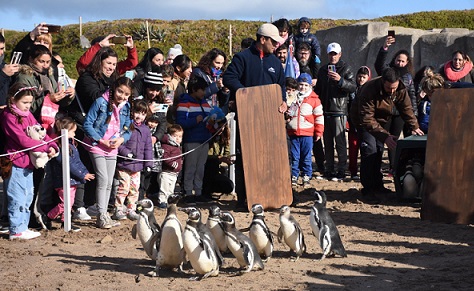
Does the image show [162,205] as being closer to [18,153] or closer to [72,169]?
[72,169]

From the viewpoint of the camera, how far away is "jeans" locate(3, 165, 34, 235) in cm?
856

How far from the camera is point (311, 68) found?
48.2 ft

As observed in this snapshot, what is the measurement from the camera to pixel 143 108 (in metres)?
9.88

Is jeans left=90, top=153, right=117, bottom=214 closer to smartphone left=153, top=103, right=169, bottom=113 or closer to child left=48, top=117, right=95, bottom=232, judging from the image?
child left=48, top=117, right=95, bottom=232

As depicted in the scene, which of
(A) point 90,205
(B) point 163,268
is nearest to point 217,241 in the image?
(B) point 163,268

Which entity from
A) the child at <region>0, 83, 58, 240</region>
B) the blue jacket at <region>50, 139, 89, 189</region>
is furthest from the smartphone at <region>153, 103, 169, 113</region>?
the child at <region>0, 83, 58, 240</region>

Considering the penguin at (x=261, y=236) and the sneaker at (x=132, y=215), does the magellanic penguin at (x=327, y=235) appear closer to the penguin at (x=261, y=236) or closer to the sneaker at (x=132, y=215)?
the penguin at (x=261, y=236)

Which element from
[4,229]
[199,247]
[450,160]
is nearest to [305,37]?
[450,160]

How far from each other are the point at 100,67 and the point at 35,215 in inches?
74.5

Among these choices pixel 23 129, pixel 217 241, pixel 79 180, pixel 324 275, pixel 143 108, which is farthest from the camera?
pixel 143 108

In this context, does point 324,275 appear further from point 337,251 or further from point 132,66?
point 132,66

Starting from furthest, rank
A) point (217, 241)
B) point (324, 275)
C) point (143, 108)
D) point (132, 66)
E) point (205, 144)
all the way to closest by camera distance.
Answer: point (132, 66), point (205, 144), point (143, 108), point (217, 241), point (324, 275)

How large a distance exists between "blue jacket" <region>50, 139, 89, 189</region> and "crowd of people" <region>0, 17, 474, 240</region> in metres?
0.02

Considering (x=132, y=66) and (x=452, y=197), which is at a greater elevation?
(x=132, y=66)
